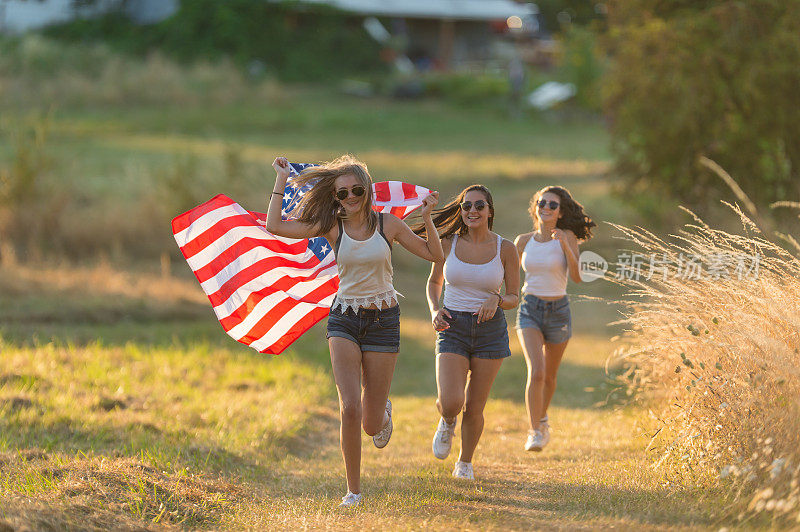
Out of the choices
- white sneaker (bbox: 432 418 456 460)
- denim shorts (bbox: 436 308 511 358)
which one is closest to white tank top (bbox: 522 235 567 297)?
denim shorts (bbox: 436 308 511 358)

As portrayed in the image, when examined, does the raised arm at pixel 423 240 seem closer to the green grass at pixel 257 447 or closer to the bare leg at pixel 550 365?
the green grass at pixel 257 447

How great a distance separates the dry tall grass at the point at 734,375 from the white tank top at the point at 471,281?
1.22 meters

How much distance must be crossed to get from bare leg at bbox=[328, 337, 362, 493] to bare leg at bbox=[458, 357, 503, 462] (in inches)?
41.7

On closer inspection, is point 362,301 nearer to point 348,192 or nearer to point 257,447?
point 348,192

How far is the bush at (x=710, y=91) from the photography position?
1845 centimetres

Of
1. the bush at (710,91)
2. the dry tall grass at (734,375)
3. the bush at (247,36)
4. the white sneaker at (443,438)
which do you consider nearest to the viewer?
the dry tall grass at (734,375)

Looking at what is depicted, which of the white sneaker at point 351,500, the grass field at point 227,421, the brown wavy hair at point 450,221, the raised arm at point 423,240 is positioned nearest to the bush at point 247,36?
the grass field at point 227,421

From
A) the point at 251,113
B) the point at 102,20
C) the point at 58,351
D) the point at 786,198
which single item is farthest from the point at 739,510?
the point at 102,20

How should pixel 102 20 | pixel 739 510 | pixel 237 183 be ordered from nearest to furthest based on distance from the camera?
pixel 739 510, pixel 237 183, pixel 102 20

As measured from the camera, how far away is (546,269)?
8445mm

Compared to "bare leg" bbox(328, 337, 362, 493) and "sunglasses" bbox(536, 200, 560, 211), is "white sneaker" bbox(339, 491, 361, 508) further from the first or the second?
"sunglasses" bbox(536, 200, 560, 211)

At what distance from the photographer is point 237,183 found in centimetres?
2064

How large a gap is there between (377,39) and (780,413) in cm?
4928

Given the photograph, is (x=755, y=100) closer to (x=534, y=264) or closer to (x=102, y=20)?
(x=534, y=264)
